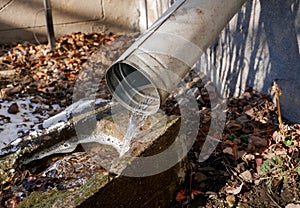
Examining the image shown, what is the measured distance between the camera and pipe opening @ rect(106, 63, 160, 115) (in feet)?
8.45

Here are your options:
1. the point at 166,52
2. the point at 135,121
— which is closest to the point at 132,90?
the point at 135,121

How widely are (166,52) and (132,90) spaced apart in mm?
439

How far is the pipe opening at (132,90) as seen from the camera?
2574 mm

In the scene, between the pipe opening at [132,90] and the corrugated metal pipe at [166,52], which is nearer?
the corrugated metal pipe at [166,52]

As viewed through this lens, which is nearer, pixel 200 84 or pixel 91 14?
pixel 200 84

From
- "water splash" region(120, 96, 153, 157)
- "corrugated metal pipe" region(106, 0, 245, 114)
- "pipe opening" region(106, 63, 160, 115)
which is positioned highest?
"corrugated metal pipe" region(106, 0, 245, 114)

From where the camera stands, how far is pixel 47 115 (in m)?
4.12

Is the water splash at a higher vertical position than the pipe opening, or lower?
lower

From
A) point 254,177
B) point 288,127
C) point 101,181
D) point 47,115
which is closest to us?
point 101,181

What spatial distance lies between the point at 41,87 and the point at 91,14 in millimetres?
1607

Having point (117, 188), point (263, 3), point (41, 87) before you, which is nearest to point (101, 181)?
point (117, 188)

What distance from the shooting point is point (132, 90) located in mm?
2619

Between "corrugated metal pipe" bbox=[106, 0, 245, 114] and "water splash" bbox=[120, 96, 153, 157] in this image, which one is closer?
"corrugated metal pipe" bbox=[106, 0, 245, 114]

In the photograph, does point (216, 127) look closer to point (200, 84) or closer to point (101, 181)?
point (200, 84)
